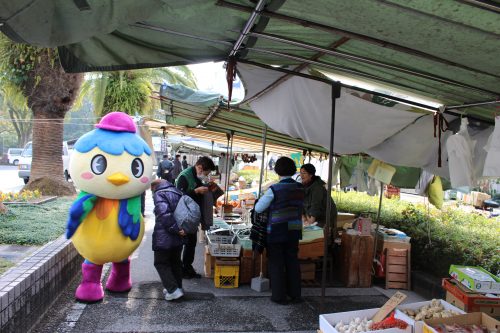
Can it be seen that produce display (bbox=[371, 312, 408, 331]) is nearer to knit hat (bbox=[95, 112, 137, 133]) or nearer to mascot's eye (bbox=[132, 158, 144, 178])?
mascot's eye (bbox=[132, 158, 144, 178])

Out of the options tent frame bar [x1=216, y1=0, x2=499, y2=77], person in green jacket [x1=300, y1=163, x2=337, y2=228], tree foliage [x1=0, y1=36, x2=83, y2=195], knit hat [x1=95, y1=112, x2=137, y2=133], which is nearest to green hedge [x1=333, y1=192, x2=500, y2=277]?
person in green jacket [x1=300, y1=163, x2=337, y2=228]

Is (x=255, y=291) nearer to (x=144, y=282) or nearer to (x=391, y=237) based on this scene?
(x=144, y=282)

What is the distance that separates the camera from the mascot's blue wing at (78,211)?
13.9 ft

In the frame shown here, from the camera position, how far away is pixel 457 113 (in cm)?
415

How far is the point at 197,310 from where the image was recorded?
4.71 meters

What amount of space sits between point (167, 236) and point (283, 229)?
4.62 ft

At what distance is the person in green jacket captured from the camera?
248 inches

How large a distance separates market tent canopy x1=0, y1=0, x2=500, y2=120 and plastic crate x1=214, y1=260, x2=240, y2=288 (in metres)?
2.95

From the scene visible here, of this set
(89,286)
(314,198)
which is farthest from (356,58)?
(89,286)

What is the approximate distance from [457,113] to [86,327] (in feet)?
14.3

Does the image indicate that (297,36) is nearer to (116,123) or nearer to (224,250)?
(116,123)

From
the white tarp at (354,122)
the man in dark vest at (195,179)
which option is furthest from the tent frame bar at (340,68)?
the man in dark vest at (195,179)

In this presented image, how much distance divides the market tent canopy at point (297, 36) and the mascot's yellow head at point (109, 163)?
979 mm

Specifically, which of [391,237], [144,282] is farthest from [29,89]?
[391,237]
